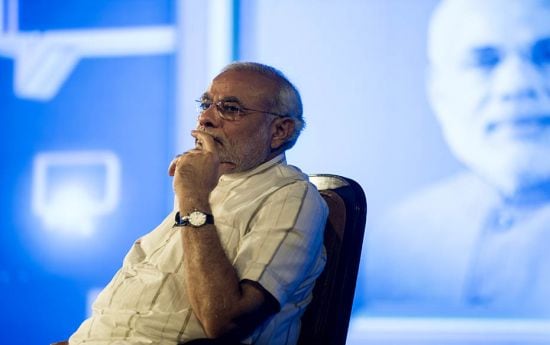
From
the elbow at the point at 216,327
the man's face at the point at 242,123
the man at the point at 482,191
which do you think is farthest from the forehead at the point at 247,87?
the man at the point at 482,191

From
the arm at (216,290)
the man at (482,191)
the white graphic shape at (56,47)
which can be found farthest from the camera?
the white graphic shape at (56,47)

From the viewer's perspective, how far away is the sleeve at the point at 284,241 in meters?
1.50

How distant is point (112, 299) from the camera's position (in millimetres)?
1646

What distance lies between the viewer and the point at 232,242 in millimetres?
1601

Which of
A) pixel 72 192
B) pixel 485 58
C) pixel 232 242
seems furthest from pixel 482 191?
pixel 72 192

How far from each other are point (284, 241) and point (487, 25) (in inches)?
68.0

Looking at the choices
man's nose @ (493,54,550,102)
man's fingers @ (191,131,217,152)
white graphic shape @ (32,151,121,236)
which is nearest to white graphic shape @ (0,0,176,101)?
white graphic shape @ (32,151,121,236)

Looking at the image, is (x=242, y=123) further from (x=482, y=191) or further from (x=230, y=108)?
(x=482, y=191)

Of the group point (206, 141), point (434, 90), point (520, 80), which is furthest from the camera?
point (434, 90)

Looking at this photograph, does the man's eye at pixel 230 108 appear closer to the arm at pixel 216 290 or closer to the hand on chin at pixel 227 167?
the hand on chin at pixel 227 167

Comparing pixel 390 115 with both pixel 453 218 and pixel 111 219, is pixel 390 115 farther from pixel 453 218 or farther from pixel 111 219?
pixel 111 219

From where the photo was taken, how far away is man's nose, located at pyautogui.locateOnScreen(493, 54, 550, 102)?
287 centimetres

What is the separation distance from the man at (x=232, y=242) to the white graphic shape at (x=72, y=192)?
1686 mm

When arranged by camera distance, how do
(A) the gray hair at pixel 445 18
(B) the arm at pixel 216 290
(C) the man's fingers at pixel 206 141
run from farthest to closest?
(A) the gray hair at pixel 445 18 → (C) the man's fingers at pixel 206 141 → (B) the arm at pixel 216 290
